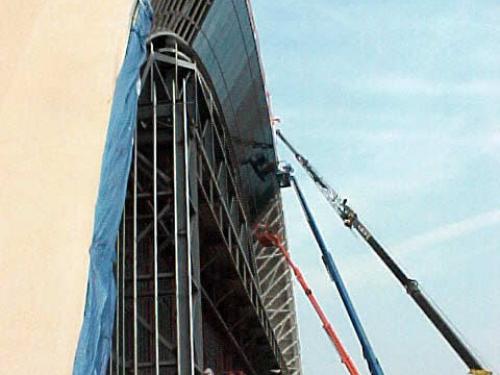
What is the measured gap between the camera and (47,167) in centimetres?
861

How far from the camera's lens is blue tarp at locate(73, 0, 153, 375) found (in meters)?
8.65

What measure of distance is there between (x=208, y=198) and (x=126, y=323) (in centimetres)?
562

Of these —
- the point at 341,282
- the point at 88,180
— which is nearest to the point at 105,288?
the point at 88,180

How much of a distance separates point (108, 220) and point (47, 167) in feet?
4.13

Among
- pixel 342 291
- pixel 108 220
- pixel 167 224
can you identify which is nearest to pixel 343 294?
pixel 342 291

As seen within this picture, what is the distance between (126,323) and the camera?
1727cm

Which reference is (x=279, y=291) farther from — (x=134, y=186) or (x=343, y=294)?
(x=134, y=186)

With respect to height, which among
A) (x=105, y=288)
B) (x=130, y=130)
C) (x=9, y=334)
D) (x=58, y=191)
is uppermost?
(x=130, y=130)

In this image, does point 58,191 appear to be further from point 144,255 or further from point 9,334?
point 144,255

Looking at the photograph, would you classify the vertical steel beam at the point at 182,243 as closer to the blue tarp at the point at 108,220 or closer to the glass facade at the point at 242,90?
the blue tarp at the point at 108,220

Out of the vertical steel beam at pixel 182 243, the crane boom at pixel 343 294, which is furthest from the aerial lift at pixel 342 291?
the vertical steel beam at pixel 182 243

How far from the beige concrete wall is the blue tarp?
17cm

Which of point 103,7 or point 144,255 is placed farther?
point 144,255

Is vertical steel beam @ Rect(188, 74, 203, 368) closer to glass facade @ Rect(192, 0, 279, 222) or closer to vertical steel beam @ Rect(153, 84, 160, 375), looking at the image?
vertical steel beam @ Rect(153, 84, 160, 375)
